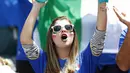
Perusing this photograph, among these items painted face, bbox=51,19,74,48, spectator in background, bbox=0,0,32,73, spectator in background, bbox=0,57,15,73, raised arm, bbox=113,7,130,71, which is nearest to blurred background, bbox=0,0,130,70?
spectator in background, bbox=0,0,32,73

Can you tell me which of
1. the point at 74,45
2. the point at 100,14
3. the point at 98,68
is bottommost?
the point at 98,68

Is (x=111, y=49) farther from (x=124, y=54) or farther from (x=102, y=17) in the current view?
(x=102, y=17)

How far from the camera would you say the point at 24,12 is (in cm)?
258

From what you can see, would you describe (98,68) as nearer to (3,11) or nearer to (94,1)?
(94,1)

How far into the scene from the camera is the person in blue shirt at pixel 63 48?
219 cm

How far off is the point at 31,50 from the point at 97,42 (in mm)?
Answer: 389

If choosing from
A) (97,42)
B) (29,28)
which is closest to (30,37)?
(29,28)

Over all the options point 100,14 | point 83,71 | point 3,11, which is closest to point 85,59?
point 83,71

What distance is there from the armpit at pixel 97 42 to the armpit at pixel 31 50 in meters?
0.33

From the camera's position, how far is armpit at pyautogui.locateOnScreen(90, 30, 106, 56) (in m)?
2.19

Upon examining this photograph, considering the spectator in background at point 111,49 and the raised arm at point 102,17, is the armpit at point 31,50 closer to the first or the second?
the raised arm at point 102,17

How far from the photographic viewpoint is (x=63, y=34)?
7.18 feet

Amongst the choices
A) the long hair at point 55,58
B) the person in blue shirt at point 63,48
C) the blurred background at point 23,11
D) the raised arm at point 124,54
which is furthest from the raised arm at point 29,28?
the raised arm at point 124,54

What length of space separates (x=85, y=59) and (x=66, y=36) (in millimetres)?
196
